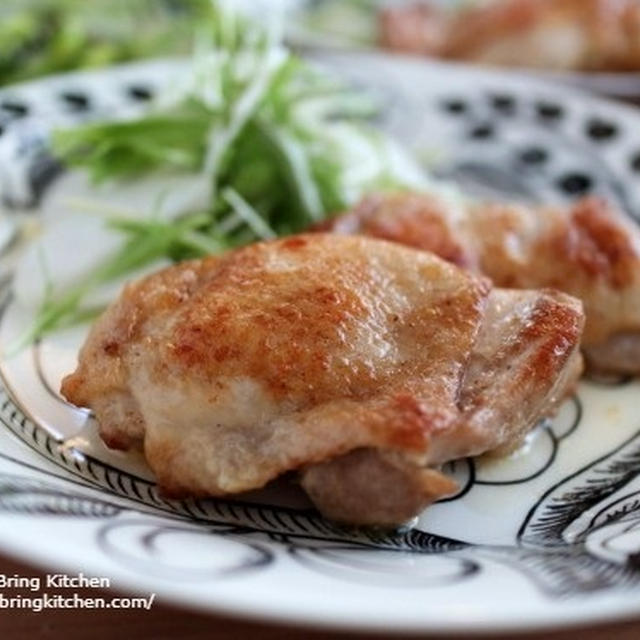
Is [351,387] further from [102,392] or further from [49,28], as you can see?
[49,28]

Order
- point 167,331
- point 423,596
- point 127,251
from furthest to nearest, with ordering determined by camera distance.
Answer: point 127,251 < point 167,331 < point 423,596

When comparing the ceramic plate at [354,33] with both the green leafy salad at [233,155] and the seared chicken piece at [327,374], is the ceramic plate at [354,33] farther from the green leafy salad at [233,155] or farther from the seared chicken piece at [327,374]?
the seared chicken piece at [327,374]

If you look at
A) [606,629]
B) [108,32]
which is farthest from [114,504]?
[108,32]

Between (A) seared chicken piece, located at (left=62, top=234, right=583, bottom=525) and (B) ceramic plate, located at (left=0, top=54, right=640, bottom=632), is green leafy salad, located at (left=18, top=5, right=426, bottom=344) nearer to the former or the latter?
(B) ceramic plate, located at (left=0, top=54, right=640, bottom=632)

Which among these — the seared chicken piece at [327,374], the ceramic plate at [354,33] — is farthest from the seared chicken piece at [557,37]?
the seared chicken piece at [327,374]

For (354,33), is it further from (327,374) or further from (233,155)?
(327,374)

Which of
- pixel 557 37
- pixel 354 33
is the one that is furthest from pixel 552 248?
pixel 354 33
